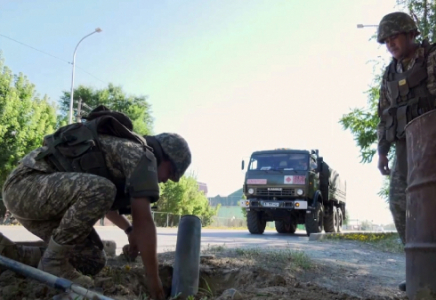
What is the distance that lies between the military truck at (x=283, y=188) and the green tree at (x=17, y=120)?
36.3ft

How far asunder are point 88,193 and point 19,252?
71 centimetres

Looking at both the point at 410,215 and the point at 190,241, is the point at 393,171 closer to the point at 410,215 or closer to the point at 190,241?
the point at 410,215

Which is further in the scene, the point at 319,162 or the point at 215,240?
the point at 319,162

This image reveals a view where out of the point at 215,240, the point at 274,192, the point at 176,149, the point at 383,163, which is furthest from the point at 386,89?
the point at 274,192

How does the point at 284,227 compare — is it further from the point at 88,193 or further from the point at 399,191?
the point at 88,193

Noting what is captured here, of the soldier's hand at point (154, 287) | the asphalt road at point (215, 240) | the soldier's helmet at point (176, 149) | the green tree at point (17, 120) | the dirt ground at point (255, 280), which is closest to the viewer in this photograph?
the dirt ground at point (255, 280)

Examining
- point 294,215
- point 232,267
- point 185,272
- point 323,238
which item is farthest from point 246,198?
point 185,272

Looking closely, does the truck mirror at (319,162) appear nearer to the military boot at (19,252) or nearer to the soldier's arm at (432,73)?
the soldier's arm at (432,73)

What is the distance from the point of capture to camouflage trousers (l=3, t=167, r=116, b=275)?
275cm

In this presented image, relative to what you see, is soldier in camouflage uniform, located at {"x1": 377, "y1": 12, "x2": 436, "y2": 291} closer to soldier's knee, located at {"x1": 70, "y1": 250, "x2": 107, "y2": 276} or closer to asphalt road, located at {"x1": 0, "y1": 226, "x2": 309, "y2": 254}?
soldier's knee, located at {"x1": 70, "y1": 250, "x2": 107, "y2": 276}

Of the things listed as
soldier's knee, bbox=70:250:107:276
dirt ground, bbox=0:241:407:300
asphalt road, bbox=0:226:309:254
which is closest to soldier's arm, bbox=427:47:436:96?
dirt ground, bbox=0:241:407:300

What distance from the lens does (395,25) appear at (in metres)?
3.35

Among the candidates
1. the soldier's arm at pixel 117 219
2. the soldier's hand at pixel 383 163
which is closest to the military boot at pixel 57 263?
the soldier's arm at pixel 117 219

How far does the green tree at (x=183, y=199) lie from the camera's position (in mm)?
32844
